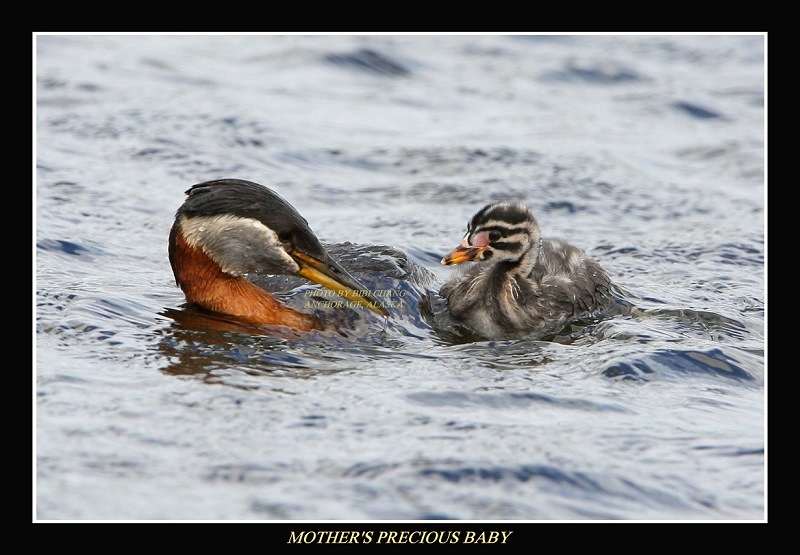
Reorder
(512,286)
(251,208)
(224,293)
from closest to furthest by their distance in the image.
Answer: (251,208) → (224,293) → (512,286)

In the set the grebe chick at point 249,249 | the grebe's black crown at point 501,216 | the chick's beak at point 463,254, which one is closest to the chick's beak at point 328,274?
the grebe chick at point 249,249

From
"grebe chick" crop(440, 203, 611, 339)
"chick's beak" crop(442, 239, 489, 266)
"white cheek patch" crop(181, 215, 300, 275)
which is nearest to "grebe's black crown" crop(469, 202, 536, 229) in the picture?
"grebe chick" crop(440, 203, 611, 339)

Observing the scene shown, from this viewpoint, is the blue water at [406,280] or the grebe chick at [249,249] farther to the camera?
the grebe chick at [249,249]

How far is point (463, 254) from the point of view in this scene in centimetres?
843

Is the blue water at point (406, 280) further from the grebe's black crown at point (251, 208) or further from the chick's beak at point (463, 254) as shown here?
the grebe's black crown at point (251, 208)

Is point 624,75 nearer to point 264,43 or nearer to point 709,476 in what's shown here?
point 264,43

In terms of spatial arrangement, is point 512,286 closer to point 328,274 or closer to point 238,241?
point 328,274

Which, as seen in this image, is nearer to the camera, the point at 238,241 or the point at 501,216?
the point at 238,241

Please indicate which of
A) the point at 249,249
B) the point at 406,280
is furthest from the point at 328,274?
the point at 406,280

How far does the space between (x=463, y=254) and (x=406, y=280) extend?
0.47m

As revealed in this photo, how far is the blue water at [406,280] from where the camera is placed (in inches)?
220

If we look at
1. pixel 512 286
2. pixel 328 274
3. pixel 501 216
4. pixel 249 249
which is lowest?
pixel 512 286

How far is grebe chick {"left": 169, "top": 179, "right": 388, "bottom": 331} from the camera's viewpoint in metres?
7.64

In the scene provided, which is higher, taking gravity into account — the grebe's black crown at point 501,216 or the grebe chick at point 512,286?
the grebe's black crown at point 501,216
